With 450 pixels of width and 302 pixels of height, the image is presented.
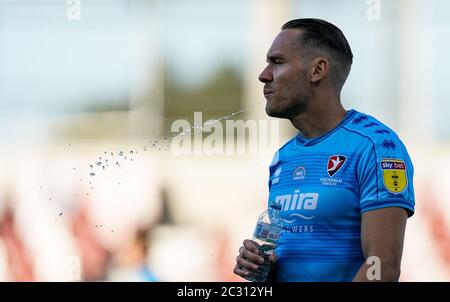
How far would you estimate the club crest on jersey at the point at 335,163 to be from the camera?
7.79 ft

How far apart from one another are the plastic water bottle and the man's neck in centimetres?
27

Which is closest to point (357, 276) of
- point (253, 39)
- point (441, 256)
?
point (441, 256)

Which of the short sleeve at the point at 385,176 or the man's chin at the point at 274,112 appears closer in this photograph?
the short sleeve at the point at 385,176

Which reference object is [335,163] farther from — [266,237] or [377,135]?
[266,237]

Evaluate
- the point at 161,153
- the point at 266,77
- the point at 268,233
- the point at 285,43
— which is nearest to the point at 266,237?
the point at 268,233

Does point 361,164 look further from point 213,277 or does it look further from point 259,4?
point 259,4

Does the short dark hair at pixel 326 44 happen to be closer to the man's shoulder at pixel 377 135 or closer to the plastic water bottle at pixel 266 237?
the man's shoulder at pixel 377 135

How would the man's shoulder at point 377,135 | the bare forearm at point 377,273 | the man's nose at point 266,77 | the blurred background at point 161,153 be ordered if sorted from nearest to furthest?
the bare forearm at point 377,273, the man's shoulder at point 377,135, the man's nose at point 266,77, the blurred background at point 161,153

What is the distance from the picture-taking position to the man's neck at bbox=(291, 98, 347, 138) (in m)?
2.52

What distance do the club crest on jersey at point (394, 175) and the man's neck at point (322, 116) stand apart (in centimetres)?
27

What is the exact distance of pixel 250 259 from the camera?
2432 mm

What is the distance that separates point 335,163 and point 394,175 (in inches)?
7.3

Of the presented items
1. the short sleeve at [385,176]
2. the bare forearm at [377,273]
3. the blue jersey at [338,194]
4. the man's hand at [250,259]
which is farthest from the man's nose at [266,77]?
the bare forearm at [377,273]

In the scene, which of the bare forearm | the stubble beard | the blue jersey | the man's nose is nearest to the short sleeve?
the blue jersey
